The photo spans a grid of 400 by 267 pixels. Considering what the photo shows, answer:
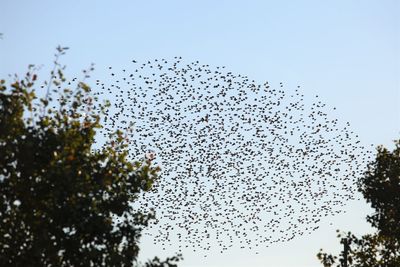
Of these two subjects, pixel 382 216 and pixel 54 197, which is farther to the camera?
pixel 382 216

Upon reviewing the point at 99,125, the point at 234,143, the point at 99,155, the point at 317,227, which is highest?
the point at 234,143

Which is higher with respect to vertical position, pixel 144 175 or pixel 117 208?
pixel 144 175

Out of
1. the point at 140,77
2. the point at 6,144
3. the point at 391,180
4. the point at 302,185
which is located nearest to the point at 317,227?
the point at 302,185

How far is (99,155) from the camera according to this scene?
1927 centimetres

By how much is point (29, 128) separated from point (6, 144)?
0.97 m

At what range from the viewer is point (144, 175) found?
2003 cm

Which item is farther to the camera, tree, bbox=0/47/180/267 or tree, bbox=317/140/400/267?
tree, bbox=317/140/400/267

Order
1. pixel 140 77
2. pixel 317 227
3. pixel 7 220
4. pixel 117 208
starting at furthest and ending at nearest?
pixel 317 227
pixel 140 77
pixel 117 208
pixel 7 220

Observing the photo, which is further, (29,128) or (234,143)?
(234,143)

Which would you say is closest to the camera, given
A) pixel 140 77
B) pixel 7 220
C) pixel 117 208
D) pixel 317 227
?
pixel 7 220

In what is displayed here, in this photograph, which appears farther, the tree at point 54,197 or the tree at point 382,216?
the tree at point 382,216

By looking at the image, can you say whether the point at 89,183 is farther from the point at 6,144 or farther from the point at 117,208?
the point at 6,144

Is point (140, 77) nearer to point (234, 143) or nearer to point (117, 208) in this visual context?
point (234, 143)

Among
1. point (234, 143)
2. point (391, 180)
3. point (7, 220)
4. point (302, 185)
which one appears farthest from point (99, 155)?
point (391, 180)
